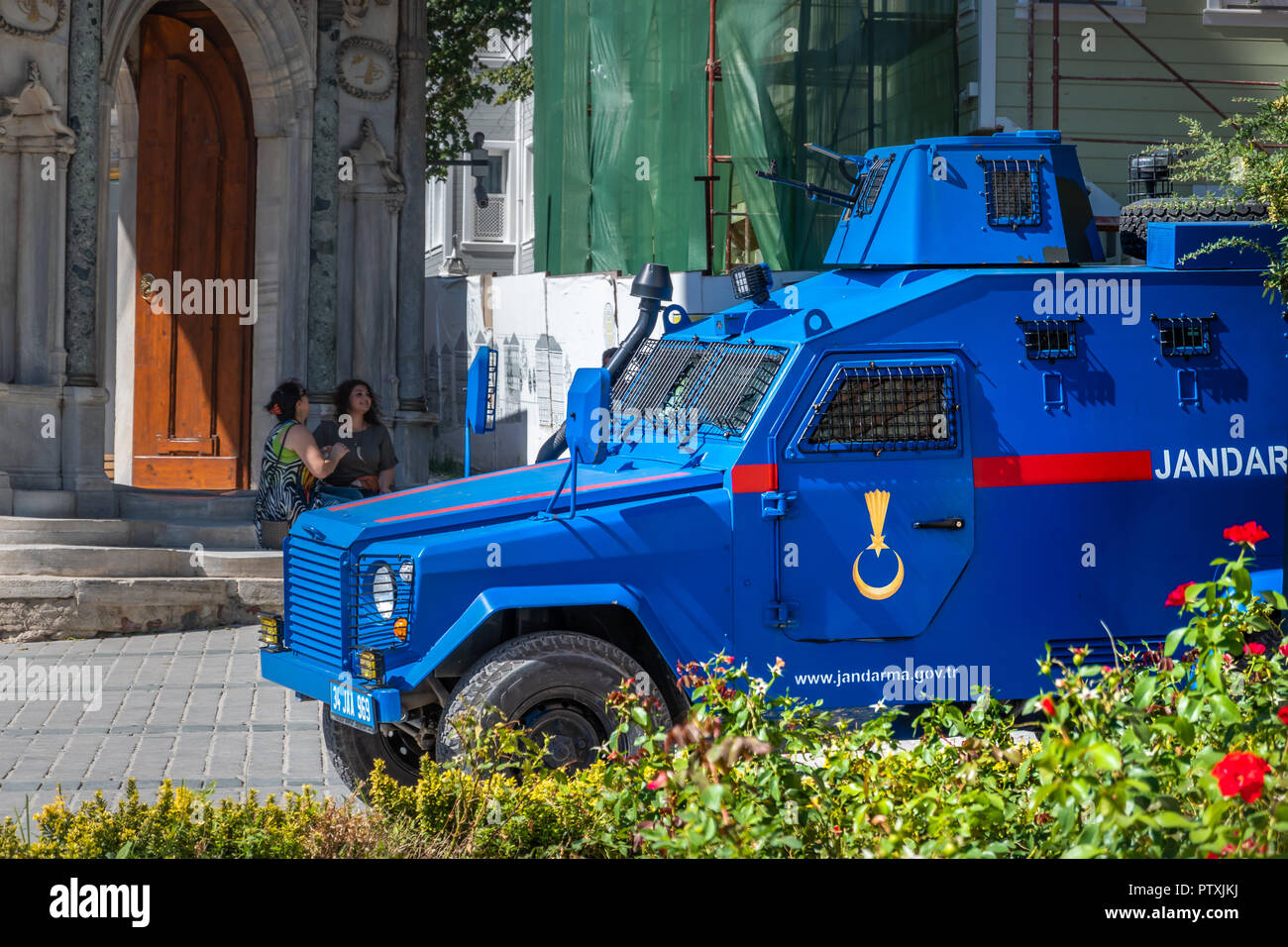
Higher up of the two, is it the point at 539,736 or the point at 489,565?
the point at 489,565

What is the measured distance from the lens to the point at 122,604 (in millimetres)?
12219

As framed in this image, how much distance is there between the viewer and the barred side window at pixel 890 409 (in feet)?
24.1

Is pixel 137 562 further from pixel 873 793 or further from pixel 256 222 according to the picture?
pixel 873 793

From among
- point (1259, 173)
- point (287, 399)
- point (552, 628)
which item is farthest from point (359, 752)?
point (1259, 173)

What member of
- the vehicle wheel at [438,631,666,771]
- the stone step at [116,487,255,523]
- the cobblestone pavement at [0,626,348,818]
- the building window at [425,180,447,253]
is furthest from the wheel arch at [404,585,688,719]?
the building window at [425,180,447,253]

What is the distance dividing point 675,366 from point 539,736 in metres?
2.20

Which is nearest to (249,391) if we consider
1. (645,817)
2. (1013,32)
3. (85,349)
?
(85,349)

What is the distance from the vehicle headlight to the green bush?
57.8 inches

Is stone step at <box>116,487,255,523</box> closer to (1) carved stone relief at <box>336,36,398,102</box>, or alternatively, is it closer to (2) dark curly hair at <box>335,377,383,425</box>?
(2) dark curly hair at <box>335,377,383,425</box>

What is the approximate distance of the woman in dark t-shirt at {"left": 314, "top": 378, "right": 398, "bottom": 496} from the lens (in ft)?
35.3

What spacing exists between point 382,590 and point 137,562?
20.1 ft
